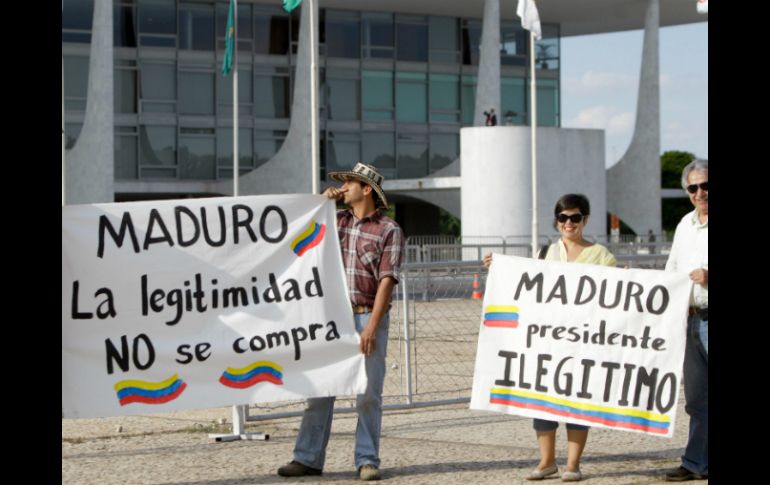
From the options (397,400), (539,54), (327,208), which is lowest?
(397,400)

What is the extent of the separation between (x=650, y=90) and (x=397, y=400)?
36.5 metres

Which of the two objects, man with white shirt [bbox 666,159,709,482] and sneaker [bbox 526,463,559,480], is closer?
man with white shirt [bbox 666,159,709,482]

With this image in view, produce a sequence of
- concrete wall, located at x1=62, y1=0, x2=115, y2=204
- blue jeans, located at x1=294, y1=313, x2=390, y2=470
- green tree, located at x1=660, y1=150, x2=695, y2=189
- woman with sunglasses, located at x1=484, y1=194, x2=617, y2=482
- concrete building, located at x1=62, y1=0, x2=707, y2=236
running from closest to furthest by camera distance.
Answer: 1. woman with sunglasses, located at x1=484, y1=194, x2=617, y2=482
2. blue jeans, located at x1=294, y1=313, x2=390, y2=470
3. concrete wall, located at x1=62, y1=0, x2=115, y2=204
4. concrete building, located at x1=62, y1=0, x2=707, y2=236
5. green tree, located at x1=660, y1=150, x2=695, y2=189

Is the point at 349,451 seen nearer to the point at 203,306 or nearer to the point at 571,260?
the point at 203,306

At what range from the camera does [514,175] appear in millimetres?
38781

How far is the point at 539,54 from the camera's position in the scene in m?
50.2

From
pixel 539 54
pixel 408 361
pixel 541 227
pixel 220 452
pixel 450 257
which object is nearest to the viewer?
pixel 220 452

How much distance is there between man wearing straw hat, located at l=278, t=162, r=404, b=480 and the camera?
7926 mm

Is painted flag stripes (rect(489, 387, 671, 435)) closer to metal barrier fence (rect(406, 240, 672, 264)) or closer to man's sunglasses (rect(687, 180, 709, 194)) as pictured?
man's sunglasses (rect(687, 180, 709, 194))

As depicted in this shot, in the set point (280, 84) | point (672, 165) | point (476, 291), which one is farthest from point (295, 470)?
point (672, 165)

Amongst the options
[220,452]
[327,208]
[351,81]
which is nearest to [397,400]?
[220,452]

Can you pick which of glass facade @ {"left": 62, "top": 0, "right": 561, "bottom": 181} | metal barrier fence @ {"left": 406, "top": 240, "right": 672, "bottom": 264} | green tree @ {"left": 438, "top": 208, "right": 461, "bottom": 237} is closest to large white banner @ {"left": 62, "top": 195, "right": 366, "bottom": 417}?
metal barrier fence @ {"left": 406, "top": 240, "right": 672, "bottom": 264}

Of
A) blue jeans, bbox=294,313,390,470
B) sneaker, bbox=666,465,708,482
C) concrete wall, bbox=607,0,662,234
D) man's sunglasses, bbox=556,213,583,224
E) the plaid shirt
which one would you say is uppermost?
concrete wall, bbox=607,0,662,234

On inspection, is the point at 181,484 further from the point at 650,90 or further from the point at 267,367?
the point at 650,90
